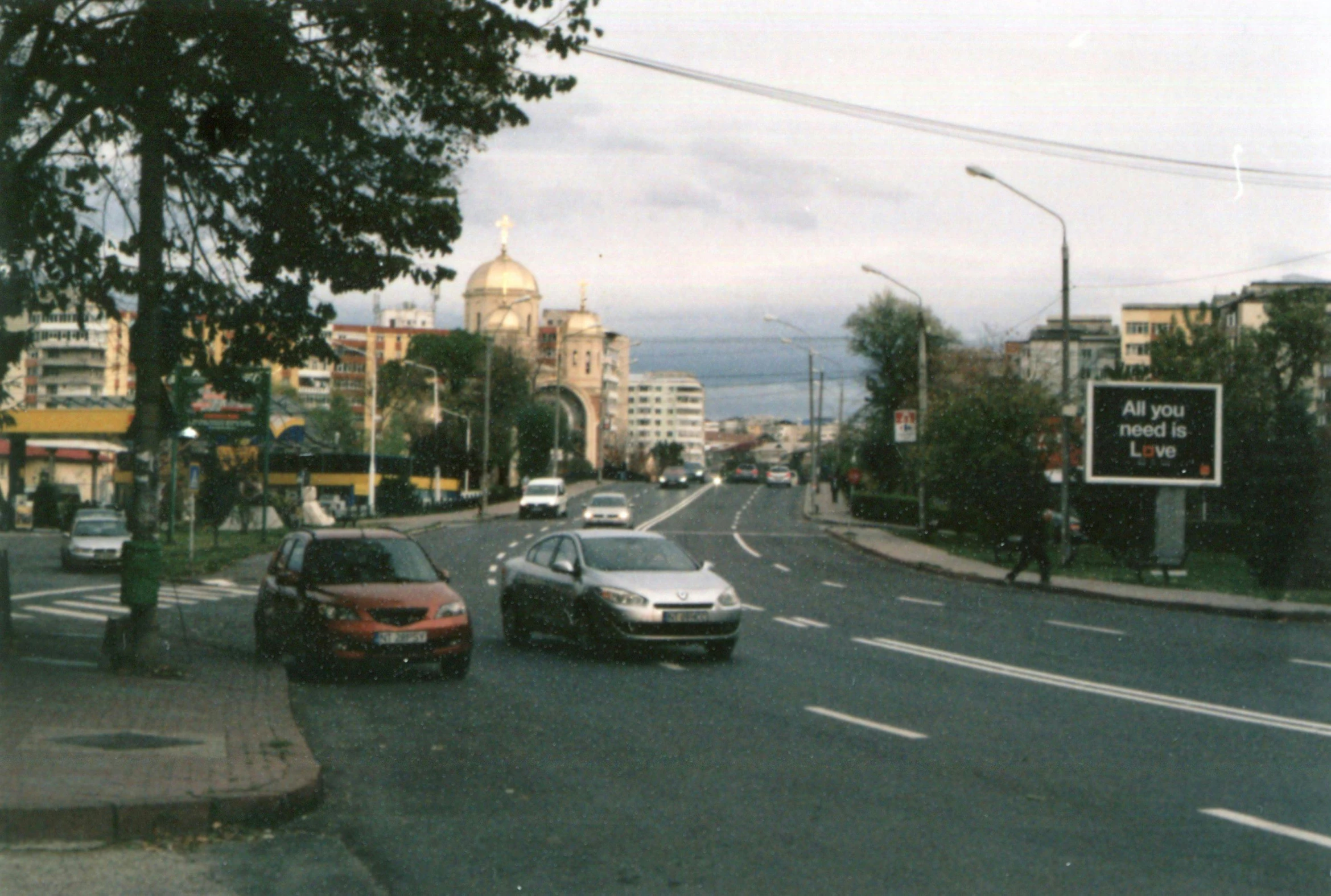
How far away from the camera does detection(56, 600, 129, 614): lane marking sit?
23.6m

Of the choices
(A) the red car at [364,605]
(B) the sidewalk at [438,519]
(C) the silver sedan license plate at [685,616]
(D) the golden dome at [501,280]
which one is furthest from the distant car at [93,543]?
(D) the golden dome at [501,280]

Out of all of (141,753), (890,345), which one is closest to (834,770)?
(141,753)

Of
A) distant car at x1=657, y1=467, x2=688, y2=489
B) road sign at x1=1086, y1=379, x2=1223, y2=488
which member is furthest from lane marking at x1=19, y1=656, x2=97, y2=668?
distant car at x1=657, y1=467, x2=688, y2=489

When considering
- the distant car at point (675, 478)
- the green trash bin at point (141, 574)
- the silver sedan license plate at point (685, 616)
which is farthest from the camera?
the distant car at point (675, 478)

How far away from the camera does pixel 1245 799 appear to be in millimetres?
8656

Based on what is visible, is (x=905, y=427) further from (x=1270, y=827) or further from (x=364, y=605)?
(x=1270, y=827)

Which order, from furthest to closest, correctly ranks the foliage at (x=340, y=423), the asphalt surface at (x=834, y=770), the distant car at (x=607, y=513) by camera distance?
1. the foliage at (x=340, y=423)
2. the distant car at (x=607, y=513)
3. the asphalt surface at (x=834, y=770)

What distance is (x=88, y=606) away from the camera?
24391 millimetres

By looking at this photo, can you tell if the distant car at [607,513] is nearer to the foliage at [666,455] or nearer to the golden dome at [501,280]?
the golden dome at [501,280]

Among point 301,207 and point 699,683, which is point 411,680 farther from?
point 301,207

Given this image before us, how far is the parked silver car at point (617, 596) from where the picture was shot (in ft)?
52.7

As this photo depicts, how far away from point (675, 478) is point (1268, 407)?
132ft

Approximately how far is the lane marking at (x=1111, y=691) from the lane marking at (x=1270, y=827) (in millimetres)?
3455

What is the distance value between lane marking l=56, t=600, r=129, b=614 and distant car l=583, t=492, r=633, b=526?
28.1 m
